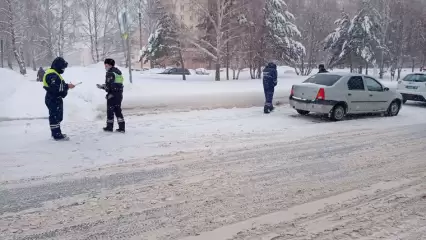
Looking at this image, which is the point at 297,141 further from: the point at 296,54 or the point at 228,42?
the point at 296,54

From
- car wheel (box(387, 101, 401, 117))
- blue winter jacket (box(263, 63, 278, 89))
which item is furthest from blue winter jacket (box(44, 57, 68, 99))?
car wheel (box(387, 101, 401, 117))

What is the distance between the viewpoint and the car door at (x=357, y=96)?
35.3 feet

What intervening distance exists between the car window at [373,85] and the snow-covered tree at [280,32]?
55.8 ft

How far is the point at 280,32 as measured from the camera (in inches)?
1130

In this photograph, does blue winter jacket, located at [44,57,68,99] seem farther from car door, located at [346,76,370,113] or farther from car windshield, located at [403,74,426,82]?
car windshield, located at [403,74,426,82]

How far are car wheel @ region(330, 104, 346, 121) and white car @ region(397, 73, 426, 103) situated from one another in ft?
19.4

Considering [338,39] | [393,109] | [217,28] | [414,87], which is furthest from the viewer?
[338,39]

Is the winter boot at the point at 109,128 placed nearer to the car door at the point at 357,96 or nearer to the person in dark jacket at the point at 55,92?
the person in dark jacket at the point at 55,92

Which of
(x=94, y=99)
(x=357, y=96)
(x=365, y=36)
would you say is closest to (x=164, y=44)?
(x=94, y=99)

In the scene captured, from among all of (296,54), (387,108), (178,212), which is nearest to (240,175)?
(178,212)

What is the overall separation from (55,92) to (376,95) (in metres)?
9.79

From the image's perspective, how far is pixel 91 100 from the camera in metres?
12.7

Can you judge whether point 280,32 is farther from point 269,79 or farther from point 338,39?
point 269,79

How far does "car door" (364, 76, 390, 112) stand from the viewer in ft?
37.1
